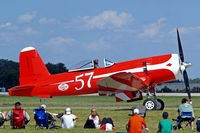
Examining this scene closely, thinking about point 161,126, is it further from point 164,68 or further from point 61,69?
point 61,69

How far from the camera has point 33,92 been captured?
25516 millimetres

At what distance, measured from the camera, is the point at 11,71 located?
10731 cm

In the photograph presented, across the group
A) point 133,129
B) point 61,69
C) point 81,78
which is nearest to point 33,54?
point 81,78

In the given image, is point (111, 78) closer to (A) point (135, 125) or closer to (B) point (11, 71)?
(A) point (135, 125)

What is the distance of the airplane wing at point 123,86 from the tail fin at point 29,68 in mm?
3979

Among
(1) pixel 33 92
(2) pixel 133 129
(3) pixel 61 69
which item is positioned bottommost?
(2) pixel 133 129

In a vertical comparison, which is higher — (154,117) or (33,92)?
(33,92)

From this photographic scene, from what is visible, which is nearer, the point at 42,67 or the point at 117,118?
the point at 117,118

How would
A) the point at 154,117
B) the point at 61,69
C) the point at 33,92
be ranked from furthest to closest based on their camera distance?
the point at 61,69 < the point at 33,92 < the point at 154,117

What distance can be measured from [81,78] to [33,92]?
3.04 m

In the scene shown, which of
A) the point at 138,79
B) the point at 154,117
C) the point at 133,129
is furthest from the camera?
the point at 138,79

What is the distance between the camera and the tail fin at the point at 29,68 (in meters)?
26.0

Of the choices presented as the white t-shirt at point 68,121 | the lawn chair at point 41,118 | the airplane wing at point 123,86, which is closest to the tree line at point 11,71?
the airplane wing at point 123,86

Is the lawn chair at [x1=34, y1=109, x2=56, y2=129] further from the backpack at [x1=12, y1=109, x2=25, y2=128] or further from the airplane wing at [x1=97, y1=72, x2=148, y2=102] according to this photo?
the airplane wing at [x1=97, y1=72, x2=148, y2=102]
